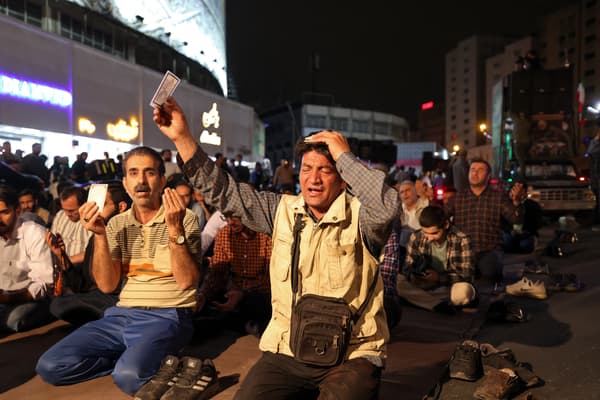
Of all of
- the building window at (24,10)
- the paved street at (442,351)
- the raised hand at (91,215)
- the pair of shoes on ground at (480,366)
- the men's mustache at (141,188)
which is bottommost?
the paved street at (442,351)

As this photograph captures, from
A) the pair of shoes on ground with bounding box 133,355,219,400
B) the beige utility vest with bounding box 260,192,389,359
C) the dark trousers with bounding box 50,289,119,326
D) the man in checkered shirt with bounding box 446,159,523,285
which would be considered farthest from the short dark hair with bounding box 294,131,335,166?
the man in checkered shirt with bounding box 446,159,523,285

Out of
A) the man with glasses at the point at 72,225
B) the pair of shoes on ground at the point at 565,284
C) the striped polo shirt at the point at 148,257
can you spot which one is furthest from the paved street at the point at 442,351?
the man with glasses at the point at 72,225

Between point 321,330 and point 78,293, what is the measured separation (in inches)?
122

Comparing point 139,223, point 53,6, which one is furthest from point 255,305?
point 53,6

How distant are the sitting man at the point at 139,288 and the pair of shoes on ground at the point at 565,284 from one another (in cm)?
427

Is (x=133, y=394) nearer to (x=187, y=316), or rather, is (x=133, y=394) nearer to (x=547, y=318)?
(x=187, y=316)

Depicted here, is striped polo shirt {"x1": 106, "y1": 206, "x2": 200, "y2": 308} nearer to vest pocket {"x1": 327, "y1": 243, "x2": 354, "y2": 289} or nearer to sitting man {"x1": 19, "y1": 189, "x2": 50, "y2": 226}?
vest pocket {"x1": 327, "y1": 243, "x2": 354, "y2": 289}

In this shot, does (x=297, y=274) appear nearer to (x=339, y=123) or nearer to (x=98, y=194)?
(x=98, y=194)

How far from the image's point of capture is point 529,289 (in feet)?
18.7

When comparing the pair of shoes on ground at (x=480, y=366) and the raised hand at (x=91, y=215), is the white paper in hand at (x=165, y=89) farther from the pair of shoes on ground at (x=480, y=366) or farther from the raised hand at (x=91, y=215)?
the pair of shoes on ground at (x=480, y=366)

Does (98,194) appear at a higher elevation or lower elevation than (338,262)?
higher

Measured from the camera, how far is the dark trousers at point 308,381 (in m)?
2.26

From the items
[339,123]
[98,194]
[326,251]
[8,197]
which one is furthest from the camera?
[339,123]

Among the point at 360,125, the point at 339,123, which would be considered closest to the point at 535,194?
the point at 339,123
